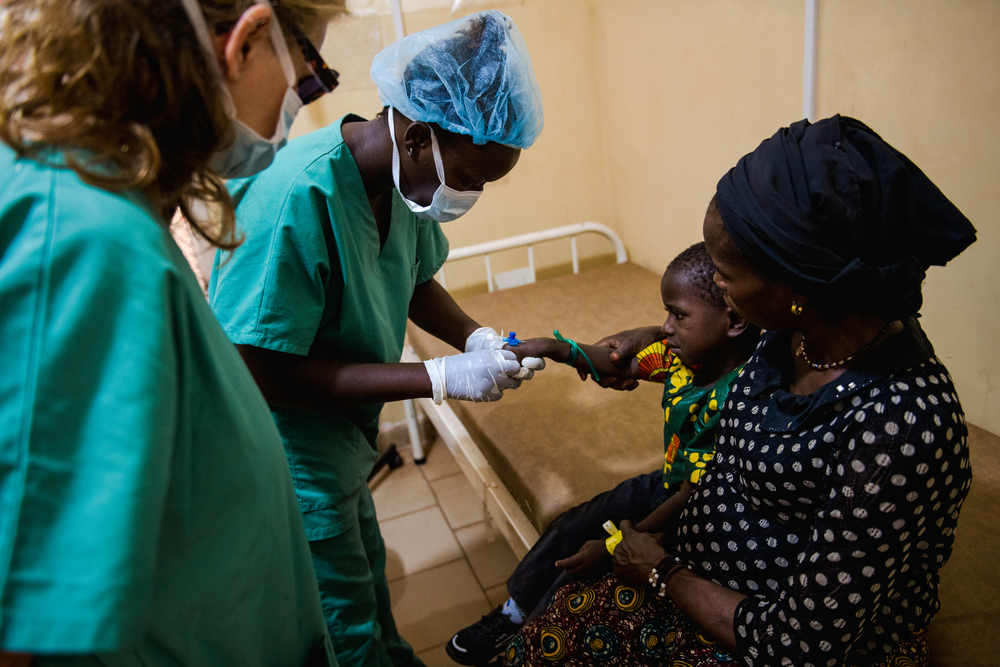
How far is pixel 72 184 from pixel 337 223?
670 mm

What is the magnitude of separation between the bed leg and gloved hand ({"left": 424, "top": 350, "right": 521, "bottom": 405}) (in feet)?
5.27

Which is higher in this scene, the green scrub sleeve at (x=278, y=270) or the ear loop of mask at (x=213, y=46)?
the ear loop of mask at (x=213, y=46)

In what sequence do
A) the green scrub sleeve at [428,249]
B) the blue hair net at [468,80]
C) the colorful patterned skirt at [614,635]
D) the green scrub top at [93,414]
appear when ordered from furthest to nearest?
the green scrub sleeve at [428,249] < the blue hair net at [468,80] < the colorful patterned skirt at [614,635] < the green scrub top at [93,414]

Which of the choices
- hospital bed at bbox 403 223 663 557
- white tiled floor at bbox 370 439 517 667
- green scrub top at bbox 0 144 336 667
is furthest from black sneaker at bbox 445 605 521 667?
green scrub top at bbox 0 144 336 667

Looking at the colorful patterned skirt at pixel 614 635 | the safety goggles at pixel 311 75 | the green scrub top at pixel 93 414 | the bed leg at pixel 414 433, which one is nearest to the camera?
the green scrub top at pixel 93 414

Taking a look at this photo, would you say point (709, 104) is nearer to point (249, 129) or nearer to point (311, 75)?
point (311, 75)

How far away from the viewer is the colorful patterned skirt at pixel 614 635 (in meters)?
1.14

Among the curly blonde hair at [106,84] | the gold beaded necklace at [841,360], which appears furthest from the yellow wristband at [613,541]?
the curly blonde hair at [106,84]

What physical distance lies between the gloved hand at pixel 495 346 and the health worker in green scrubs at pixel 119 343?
2.53 ft

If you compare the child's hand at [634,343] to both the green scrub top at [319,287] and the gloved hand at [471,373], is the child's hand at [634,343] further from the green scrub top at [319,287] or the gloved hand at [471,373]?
the green scrub top at [319,287]

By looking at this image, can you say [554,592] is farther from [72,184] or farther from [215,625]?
[72,184]

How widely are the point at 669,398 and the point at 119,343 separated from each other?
119 centimetres

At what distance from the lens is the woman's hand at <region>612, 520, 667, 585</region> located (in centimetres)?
124

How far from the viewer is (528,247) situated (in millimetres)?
3262
